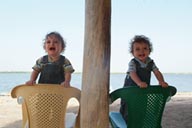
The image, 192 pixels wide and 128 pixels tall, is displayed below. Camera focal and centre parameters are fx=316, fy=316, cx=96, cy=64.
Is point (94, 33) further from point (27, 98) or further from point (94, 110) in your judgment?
point (27, 98)

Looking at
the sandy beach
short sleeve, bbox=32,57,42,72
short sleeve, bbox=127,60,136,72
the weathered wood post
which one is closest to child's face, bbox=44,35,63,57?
short sleeve, bbox=32,57,42,72

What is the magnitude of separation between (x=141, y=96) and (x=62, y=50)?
1.04m

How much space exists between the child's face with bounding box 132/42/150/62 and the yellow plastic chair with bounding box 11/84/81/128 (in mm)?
739

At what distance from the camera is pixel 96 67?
192 centimetres

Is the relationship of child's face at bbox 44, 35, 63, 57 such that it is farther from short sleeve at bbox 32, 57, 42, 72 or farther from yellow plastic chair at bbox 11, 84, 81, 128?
yellow plastic chair at bbox 11, 84, 81, 128

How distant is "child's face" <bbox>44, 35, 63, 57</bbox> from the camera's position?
2.65 meters

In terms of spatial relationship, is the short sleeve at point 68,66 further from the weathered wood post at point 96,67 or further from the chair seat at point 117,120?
the weathered wood post at point 96,67

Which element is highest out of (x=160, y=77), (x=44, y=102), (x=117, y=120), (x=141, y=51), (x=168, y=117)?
(x=141, y=51)

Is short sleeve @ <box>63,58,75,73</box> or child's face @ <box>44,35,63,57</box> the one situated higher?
child's face @ <box>44,35,63,57</box>

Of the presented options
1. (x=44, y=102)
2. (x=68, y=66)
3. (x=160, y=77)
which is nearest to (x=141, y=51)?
(x=160, y=77)

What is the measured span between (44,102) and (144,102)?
0.66 meters

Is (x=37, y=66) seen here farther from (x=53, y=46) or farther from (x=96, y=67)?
(x=96, y=67)

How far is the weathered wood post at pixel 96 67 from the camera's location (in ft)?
6.28

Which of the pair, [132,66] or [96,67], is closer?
[96,67]
